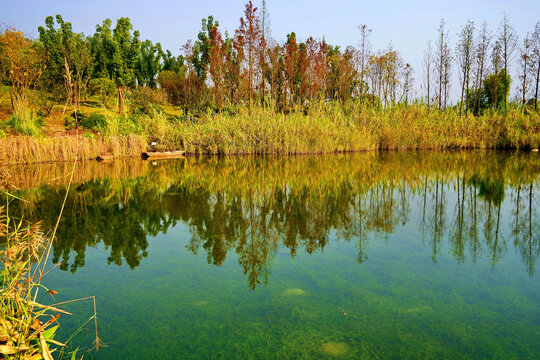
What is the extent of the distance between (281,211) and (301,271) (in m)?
1.93

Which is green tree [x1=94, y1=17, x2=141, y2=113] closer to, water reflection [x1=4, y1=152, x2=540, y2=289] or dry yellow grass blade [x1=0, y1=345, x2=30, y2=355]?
water reflection [x1=4, y1=152, x2=540, y2=289]

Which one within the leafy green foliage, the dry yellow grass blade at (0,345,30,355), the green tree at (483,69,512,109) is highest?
the leafy green foliage

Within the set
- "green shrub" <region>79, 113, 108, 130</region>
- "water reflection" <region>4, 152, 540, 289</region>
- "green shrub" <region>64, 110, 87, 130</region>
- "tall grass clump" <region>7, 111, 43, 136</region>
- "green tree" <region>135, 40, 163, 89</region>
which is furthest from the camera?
"green tree" <region>135, 40, 163, 89</region>

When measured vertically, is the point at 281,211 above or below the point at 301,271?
above

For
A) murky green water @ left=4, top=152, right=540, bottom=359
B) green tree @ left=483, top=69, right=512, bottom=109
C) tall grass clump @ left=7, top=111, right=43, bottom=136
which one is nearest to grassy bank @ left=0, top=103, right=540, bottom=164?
tall grass clump @ left=7, top=111, right=43, bottom=136

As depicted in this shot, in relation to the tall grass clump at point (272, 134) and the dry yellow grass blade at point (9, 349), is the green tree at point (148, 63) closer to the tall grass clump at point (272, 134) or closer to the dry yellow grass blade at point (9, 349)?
the tall grass clump at point (272, 134)

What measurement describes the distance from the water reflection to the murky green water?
1.2 inches

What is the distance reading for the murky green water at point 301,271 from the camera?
194cm

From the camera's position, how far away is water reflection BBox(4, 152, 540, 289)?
3484mm

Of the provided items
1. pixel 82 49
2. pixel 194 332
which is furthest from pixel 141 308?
pixel 82 49

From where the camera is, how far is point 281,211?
15.8ft

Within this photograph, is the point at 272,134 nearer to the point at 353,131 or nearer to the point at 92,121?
the point at 353,131

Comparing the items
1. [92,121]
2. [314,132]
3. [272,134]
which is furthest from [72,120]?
[314,132]

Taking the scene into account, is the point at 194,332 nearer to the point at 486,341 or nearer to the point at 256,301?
the point at 256,301
